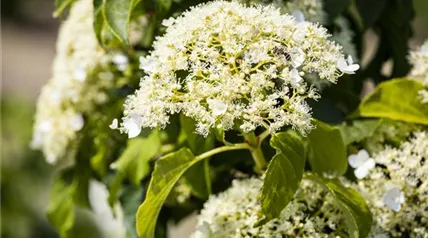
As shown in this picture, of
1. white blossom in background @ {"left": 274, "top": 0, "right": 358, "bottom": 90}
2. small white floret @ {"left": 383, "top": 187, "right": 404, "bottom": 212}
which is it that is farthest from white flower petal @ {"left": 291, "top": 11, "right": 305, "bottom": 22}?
small white floret @ {"left": 383, "top": 187, "right": 404, "bottom": 212}

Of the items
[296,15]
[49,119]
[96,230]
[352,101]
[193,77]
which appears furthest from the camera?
[96,230]

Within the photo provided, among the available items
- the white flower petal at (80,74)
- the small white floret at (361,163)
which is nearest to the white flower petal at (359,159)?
the small white floret at (361,163)

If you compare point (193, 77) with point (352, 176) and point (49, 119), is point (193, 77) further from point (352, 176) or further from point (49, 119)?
point (49, 119)

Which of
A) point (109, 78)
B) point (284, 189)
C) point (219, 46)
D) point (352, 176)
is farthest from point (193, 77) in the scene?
point (109, 78)

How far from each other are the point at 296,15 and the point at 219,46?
0.18 metres

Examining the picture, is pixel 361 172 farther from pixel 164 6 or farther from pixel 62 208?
pixel 62 208

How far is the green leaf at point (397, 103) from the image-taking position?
3.38 ft

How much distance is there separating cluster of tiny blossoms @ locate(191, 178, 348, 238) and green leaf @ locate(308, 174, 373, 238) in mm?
21

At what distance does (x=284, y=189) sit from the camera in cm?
88

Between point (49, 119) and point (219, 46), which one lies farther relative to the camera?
point (49, 119)

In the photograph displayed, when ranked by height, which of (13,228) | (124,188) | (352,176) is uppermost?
(352,176)

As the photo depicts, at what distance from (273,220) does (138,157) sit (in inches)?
10.6

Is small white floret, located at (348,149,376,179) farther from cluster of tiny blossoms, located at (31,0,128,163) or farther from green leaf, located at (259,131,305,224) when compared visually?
cluster of tiny blossoms, located at (31,0,128,163)

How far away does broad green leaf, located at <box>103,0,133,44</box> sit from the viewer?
1009 millimetres
